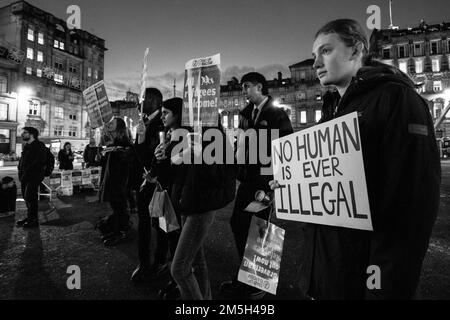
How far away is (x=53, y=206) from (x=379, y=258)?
949cm

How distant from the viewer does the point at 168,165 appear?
2654mm

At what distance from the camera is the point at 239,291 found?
3.02 m

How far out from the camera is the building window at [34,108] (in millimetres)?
39319

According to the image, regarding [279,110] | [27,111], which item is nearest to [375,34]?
[279,110]

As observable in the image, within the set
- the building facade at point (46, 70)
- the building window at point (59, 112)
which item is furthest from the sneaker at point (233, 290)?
the building window at point (59, 112)

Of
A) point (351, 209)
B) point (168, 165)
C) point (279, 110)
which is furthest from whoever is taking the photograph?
point (279, 110)

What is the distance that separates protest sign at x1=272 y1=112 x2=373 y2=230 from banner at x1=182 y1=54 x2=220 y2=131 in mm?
1069

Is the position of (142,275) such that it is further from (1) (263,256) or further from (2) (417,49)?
(2) (417,49)

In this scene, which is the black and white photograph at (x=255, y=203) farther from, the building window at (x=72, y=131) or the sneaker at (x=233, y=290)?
the building window at (x=72, y=131)

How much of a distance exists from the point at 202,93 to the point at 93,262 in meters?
3.21

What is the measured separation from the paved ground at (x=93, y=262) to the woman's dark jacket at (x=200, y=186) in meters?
1.34

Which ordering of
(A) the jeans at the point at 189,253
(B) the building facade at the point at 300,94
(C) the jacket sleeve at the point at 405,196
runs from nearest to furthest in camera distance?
(C) the jacket sleeve at the point at 405,196 → (A) the jeans at the point at 189,253 → (B) the building facade at the point at 300,94
